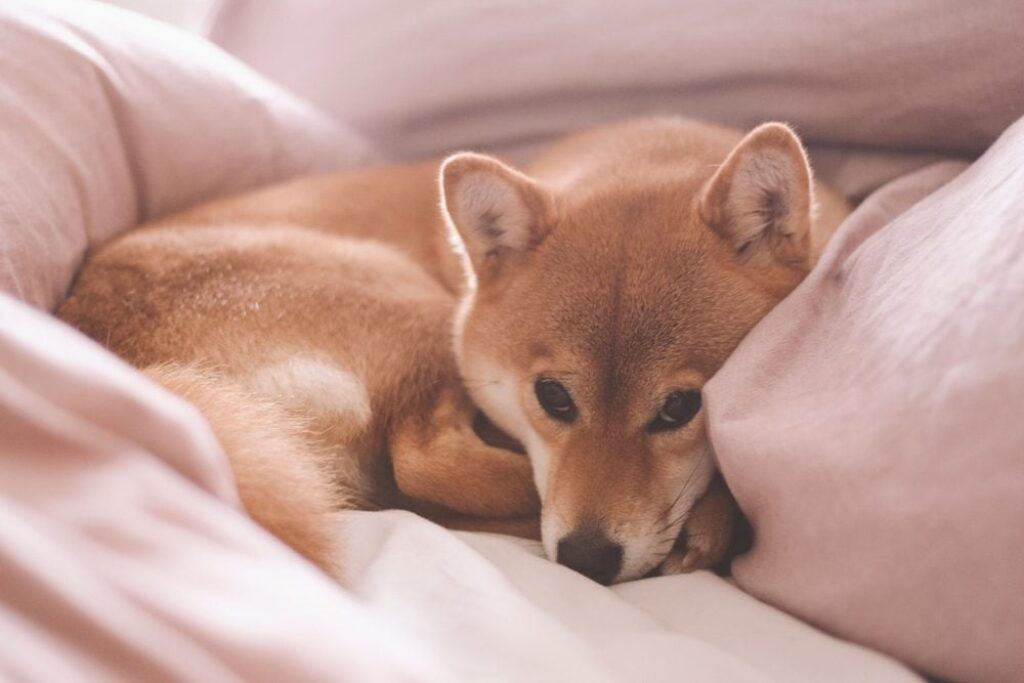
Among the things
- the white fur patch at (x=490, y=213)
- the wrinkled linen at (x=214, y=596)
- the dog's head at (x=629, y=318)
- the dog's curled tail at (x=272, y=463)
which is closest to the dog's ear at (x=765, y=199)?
the dog's head at (x=629, y=318)

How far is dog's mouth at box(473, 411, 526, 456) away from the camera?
142 centimetres

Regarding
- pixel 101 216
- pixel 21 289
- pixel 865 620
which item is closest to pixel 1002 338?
pixel 865 620

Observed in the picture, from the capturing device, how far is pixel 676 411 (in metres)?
1.21

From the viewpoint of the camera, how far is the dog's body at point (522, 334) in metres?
1.17

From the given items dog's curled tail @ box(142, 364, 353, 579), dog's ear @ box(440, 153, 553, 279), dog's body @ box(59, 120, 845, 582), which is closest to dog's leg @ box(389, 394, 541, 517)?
dog's body @ box(59, 120, 845, 582)

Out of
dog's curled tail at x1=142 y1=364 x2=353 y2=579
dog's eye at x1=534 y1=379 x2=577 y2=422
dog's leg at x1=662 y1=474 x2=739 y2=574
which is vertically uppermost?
dog's curled tail at x1=142 y1=364 x2=353 y2=579

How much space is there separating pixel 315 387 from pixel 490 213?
0.36 m

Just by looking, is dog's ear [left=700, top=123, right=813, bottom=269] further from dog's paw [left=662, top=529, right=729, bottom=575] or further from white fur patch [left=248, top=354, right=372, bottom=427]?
white fur patch [left=248, top=354, right=372, bottom=427]

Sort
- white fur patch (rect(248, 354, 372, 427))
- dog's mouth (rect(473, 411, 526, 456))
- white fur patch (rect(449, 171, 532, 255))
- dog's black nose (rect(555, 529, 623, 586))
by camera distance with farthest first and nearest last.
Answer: dog's mouth (rect(473, 411, 526, 456)) → white fur patch (rect(449, 171, 532, 255)) → white fur patch (rect(248, 354, 372, 427)) → dog's black nose (rect(555, 529, 623, 586))

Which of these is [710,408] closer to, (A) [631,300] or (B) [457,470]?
(A) [631,300]

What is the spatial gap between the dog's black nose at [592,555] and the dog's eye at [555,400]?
198mm

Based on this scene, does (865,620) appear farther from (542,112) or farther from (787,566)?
(542,112)

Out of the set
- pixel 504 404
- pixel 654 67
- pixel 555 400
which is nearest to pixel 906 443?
pixel 555 400

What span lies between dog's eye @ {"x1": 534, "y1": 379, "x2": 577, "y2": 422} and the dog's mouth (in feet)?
0.48
